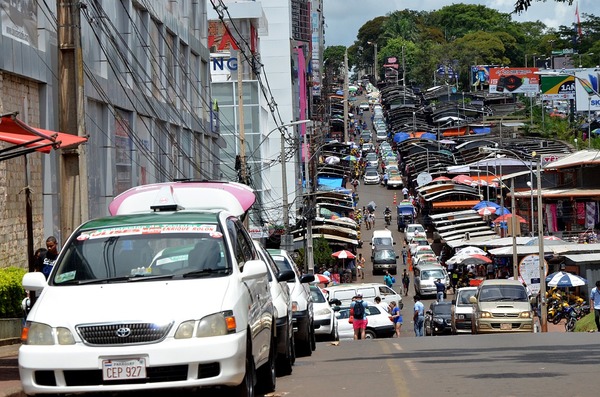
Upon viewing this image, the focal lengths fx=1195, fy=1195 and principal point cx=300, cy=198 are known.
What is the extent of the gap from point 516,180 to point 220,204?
75.5m

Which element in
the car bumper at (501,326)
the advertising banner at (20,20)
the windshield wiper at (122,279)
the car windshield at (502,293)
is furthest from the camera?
the car windshield at (502,293)

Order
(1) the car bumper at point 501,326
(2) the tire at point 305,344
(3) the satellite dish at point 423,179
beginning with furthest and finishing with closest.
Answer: (3) the satellite dish at point 423,179
(1) the car bumper at point 501,326
(2) the tire at point 305,344

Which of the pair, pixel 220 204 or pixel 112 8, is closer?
pixel 220 204

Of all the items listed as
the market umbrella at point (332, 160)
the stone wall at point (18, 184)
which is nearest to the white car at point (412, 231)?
the market umbrella at point (332, 160)

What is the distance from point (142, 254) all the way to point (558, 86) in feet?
357

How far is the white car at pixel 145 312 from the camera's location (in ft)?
32.3

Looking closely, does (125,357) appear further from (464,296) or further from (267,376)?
(464,296)

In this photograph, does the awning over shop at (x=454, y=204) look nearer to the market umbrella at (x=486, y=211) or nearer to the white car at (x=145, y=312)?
the market umbrella at (x=486, y=211)

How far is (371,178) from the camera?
387 ft

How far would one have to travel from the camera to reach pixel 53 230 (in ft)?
88.5

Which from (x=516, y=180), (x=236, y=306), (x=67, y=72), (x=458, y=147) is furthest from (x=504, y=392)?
(x=458, y=147)

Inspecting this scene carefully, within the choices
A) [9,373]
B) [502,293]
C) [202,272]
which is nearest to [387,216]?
[502,293]

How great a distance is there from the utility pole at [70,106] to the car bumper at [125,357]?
7.64 m

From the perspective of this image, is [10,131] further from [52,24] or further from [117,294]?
[52,24]
